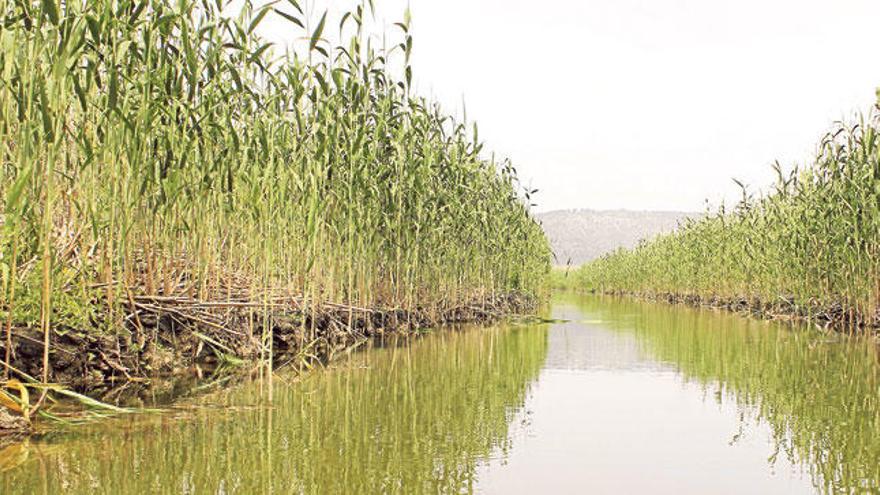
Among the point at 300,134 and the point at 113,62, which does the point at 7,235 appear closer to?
the point at 113,62

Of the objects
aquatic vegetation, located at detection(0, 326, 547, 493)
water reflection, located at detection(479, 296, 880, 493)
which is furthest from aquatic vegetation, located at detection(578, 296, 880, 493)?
aquatic vegetation, located at detection(0, 326, 547, 493)

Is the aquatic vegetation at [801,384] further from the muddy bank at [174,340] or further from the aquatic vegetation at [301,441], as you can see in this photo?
the muddy bank at [174,340]

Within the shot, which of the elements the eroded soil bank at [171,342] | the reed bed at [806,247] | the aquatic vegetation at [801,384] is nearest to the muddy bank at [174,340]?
the eroded soil bank at [171,342]

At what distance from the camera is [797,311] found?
13.8 m

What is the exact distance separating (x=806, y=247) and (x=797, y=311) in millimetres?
2031

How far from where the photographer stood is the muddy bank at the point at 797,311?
11.0 meters

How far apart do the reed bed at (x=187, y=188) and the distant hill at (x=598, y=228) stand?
10697 cm

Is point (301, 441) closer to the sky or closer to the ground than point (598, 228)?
closer to the ground

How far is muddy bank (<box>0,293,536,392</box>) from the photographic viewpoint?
4910mm

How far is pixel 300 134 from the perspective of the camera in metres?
6.73

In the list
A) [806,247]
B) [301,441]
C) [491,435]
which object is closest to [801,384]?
[491,435]

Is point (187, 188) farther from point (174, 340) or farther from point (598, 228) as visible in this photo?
point (598, 228)

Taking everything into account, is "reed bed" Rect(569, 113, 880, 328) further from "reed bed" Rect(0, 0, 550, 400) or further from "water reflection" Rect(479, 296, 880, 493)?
"reed bed" Rect(0, 0, 550, 400)

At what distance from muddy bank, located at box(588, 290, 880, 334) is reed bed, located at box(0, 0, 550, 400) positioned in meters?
6.12
